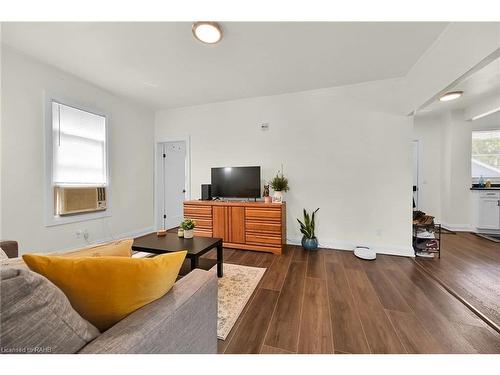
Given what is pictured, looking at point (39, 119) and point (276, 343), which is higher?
point (39, 119)

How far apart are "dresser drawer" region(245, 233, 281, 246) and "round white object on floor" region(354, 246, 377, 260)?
3.69ft

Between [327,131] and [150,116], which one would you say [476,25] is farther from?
[150,116]

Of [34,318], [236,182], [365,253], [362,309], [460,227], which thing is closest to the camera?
[34,318]

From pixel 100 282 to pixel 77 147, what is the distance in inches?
126

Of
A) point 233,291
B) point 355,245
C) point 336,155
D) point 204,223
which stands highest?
point 336,155

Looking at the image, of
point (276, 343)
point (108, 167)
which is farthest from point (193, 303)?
point (108, 167)

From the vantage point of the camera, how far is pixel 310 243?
3100 millimetres

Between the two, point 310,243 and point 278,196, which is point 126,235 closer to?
point 278,196

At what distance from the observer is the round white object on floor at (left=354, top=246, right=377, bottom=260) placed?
2701 millimetres

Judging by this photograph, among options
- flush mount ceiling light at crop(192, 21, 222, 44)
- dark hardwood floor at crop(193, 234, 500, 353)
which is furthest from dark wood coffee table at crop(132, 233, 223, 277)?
flush mount ceiling light at crop(192, 21, 222, 44)

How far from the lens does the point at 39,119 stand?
251 centimetres

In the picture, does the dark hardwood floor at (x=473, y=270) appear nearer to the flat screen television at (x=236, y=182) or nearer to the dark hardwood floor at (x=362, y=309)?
the dark hardwood floor at (x=362, y=309)

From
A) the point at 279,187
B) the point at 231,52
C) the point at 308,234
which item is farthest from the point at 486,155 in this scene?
the point at 231,52
